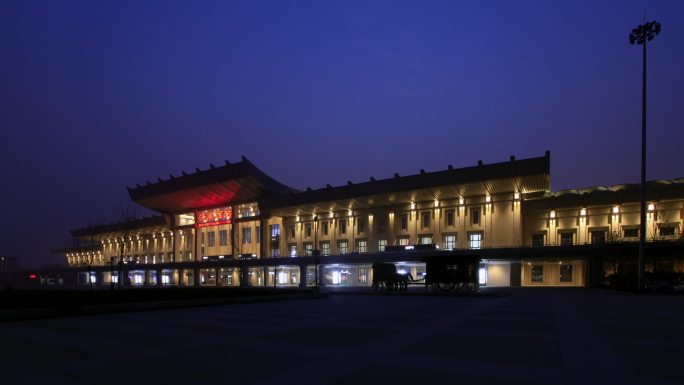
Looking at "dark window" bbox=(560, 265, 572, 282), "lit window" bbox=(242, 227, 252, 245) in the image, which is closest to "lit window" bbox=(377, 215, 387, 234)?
"dark window" bbox=(560, 265, 572, 282)

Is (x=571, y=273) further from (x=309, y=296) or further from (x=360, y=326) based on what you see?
(x=360, y=326)

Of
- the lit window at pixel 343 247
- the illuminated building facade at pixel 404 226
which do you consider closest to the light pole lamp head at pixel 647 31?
the illuminated building facade at pixel 404 226

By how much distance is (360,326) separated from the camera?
A: 14.6 m

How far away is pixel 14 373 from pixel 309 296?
73.5 ft

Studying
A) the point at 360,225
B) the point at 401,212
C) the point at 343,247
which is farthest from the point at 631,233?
the point at 343,247

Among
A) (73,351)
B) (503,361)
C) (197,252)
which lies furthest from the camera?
(197,252)

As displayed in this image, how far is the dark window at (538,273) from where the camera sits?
56625 mm

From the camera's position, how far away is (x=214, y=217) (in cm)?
8925

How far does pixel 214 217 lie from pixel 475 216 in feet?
158

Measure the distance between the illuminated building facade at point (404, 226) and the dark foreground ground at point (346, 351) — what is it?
25.5 metres

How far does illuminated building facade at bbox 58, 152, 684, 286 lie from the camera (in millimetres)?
53938

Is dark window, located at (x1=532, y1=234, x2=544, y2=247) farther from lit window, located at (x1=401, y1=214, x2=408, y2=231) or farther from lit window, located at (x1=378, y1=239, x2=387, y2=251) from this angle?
lit window, located at (x1=378, y1=239, x2=387, y2=251)

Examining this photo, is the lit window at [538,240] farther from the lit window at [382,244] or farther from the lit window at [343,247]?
the lit window at [343,247]

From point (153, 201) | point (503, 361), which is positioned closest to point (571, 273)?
point (503, 361)
